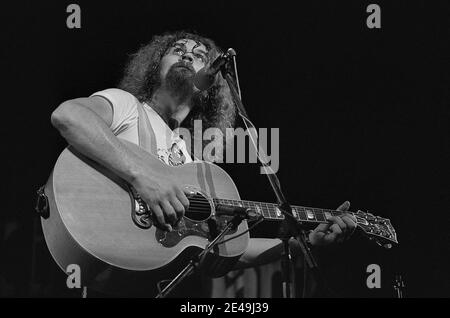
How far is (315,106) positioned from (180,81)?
112cm

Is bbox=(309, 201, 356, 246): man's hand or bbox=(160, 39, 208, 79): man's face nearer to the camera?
bbox=(309, 201, 356, 246): man's hand

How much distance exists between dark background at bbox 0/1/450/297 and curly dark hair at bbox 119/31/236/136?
4.6 inches

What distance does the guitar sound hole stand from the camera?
2516 millimetres

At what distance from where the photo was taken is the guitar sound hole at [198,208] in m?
2.52

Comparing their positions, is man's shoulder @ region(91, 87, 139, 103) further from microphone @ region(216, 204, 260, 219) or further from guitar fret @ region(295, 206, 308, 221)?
guitar fret @ region(295, 206, 308, 221)

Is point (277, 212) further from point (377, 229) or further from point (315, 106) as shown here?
point (315, 106)

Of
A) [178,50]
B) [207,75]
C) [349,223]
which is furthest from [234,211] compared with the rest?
[178,50]

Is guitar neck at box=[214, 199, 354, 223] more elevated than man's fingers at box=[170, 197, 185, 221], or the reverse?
→ man's fingers at box=[170, 197, 185, 221]

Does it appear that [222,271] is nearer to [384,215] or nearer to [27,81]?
[384,215]

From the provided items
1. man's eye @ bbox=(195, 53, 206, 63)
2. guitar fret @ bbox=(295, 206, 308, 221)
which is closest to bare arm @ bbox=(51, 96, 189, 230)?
guitar fret @ bbox=(295, 206, 308, 221)

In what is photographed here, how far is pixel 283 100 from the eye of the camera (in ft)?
12.4

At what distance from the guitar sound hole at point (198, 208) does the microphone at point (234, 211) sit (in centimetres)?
5

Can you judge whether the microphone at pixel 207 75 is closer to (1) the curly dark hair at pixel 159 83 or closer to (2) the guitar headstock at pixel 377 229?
(1) the curly dark hair at pixel 159 83
